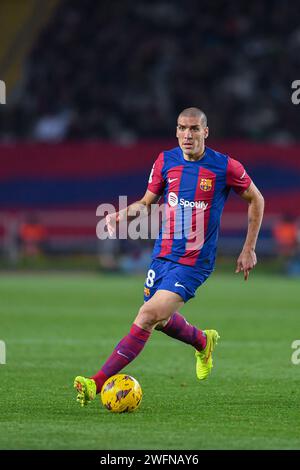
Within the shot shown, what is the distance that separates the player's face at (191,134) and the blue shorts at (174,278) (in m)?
0.93

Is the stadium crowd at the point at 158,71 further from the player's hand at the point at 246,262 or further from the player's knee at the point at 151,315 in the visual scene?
the player's knee at the point at 151,315

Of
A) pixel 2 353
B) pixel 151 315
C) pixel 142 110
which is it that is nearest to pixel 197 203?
pixel 151 315

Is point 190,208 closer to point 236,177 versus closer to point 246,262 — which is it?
point 236,177

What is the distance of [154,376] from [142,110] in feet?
68.6

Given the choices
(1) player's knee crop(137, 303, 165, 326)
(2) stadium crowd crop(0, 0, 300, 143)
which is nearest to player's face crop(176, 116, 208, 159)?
(1) player's knee crop(137, 303, 165, 326)

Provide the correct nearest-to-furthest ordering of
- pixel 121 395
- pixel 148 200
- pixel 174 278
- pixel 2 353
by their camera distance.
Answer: pixel 121 395, pixel 174 278, pixel 148 200, pixel 2 353

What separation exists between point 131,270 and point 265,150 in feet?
16.0

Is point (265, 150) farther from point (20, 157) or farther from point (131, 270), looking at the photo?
point (20, 157)

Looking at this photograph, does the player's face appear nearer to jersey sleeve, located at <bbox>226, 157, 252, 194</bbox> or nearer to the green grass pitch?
jersey sleeve, located at <bbox>226, 157, 252, 194</bbox>

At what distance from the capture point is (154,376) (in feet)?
34.2

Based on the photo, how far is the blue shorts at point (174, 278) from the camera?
8547mm

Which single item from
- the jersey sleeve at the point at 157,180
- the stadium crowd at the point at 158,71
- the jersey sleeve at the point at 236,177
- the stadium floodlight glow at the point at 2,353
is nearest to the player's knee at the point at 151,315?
the jersey sleeve at the point at 157,180

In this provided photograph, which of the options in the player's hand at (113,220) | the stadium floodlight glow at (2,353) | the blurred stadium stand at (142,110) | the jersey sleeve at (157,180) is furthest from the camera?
the blurred stadium stand at (142,110)

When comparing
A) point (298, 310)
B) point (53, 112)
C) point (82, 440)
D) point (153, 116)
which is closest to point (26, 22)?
point (53, 112)
